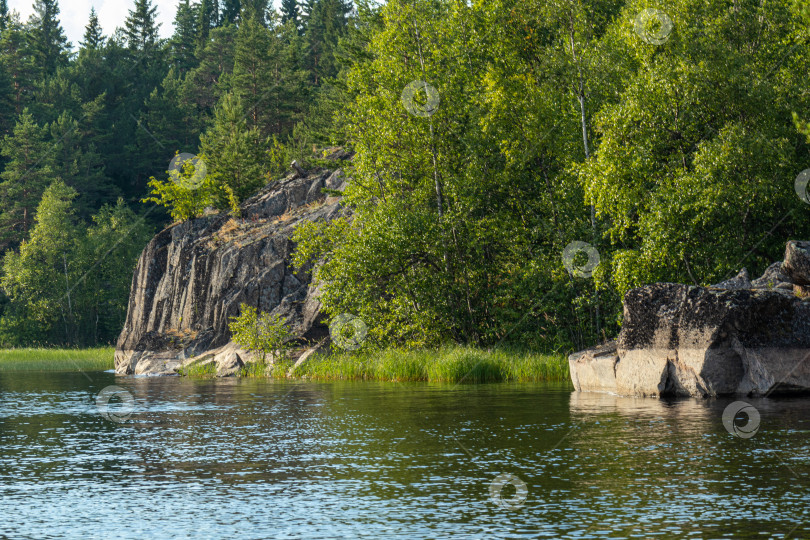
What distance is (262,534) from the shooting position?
8914 mm

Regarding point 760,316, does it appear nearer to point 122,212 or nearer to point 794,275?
point 794,275

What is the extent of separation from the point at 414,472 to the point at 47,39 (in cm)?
11918

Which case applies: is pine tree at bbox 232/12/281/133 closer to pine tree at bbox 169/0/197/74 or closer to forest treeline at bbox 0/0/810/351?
forest treeline at bbox 0/0/810/351

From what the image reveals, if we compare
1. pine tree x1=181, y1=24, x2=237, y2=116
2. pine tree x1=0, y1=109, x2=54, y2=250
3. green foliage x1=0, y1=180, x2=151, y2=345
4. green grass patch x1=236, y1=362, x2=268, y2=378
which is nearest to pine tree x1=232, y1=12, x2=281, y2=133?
pine tree x1=181, y1=24, x2=237, y2=116

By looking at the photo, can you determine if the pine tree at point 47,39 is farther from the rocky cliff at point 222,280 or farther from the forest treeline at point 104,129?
the rocky cliff at point 222,280

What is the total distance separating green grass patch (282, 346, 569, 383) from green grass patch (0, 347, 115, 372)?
27.1 m

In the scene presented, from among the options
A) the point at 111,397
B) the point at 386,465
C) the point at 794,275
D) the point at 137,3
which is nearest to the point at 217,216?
the point at 111,397

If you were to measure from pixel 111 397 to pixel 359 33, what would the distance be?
132ft

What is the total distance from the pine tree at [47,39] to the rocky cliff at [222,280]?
5782cm

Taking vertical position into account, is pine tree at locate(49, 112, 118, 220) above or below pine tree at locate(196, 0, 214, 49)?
below

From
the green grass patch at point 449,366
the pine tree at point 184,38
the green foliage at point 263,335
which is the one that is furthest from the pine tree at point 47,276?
the green grass patch at point 449,366

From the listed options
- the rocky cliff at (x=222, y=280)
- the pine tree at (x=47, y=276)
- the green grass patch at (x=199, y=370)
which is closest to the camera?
the green grass patch at (x=199, y=370)

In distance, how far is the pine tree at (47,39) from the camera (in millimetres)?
109062

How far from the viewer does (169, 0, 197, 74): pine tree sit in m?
130
